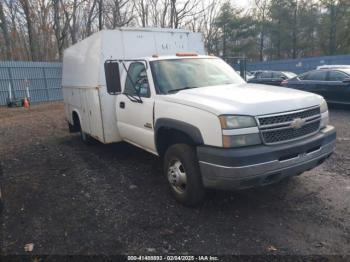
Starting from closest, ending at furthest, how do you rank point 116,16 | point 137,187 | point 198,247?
point 198,247 < point 137,187 < point 116,16

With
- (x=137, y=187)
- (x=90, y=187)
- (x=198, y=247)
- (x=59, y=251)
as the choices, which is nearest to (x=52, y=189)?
(x=90, y=187)

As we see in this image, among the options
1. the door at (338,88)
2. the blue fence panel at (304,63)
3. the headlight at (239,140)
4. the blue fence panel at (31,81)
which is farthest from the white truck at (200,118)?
the blue fence panel at (304,63)

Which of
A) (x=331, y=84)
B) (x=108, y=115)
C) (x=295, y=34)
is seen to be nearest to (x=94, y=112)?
(x=108, y=115)

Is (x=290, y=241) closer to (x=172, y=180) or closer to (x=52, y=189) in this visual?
(x=172, y=180)

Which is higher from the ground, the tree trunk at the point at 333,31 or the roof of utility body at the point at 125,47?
the tree trunk at the point at 333,31

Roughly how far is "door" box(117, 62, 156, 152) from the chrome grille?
5.77 feet

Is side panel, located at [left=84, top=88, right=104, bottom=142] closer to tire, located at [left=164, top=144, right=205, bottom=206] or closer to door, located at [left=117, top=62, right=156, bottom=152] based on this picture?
door, located at [left=117, top=62, right=156, bottom=152]

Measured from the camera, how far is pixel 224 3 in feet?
144

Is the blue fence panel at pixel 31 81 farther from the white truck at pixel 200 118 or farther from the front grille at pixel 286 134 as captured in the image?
the front grille at pixel 286 134

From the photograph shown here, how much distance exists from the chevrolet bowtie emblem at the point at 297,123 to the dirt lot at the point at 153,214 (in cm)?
110

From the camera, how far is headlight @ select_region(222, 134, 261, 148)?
3191mm

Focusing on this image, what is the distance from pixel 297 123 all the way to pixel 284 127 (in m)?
0.20

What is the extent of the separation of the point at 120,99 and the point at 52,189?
6.13ft

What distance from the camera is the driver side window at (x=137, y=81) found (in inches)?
183
